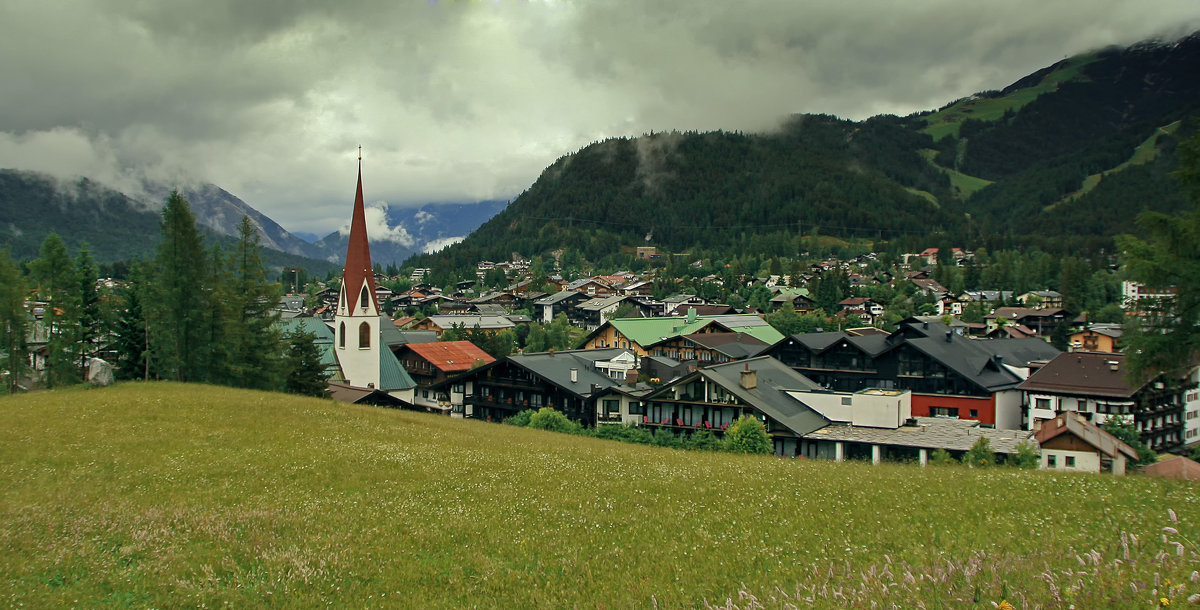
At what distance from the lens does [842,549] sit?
10.6 meters

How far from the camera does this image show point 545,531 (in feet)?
41.2

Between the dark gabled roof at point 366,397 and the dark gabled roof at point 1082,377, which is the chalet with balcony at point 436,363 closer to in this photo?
the dark gabled roof at point 366,397

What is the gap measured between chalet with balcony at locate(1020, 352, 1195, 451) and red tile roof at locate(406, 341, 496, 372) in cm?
5463

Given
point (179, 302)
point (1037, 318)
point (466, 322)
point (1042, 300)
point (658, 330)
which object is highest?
point (1042, 300)

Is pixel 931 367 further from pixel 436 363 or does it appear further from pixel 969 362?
pixel 436 363

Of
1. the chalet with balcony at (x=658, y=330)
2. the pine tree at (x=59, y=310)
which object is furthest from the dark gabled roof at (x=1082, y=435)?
the chalet with balcony at (x=658, y=330)

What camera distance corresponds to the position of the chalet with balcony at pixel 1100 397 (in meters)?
61.3

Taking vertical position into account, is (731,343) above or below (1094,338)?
below

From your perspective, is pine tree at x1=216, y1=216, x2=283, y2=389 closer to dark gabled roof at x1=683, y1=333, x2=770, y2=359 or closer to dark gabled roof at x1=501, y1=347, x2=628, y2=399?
dark gabled roof at x1=501, y1=347, x2=628, y2=399

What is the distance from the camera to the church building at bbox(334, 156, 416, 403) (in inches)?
2344

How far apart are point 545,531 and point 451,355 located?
3042 inches

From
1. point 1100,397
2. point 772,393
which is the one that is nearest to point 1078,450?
point 772,393

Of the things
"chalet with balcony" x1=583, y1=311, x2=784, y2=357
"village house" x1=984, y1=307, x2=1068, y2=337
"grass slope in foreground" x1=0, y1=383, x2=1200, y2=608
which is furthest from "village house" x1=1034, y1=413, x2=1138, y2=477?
"village house" x1=984, y1=307, x2=1068, y2=337

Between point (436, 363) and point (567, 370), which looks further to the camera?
point (436, 363)
